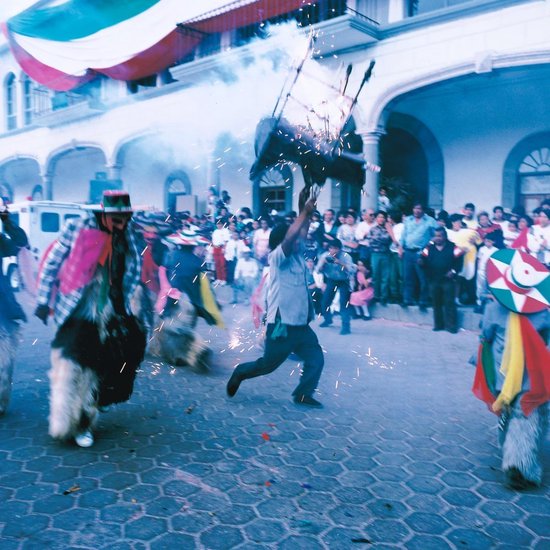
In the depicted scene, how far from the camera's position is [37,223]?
1374 centimetres

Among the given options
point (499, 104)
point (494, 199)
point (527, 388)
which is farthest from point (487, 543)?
point (499, 104)

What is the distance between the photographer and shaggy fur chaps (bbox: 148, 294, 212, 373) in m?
6.39

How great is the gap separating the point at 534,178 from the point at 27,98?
20.3 m

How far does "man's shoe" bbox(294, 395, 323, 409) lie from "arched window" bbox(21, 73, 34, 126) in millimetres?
21979

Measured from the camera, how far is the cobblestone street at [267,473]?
2.96m

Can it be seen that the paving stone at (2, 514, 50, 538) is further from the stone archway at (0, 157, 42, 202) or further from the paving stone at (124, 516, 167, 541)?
the stone archway at (0, 157, 42, 202)

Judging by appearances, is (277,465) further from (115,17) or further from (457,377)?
(115,17)

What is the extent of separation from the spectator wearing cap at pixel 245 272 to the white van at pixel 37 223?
4.53 metres

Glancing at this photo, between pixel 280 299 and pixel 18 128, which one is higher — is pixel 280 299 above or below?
below

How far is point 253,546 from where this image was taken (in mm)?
2846

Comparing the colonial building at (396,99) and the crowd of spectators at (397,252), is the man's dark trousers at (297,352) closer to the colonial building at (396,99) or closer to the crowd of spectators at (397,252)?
the crowd of spectators at (397,252)

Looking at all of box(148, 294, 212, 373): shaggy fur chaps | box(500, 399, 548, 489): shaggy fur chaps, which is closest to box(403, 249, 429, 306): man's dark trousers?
box(148, 294, 212, 373): shaggy fur chaps

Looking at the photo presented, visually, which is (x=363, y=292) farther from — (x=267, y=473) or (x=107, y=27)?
(x=107, y=27)

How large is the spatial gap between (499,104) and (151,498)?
11.4 metres
